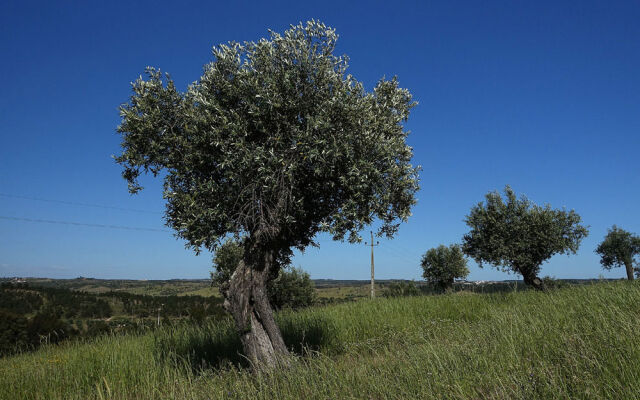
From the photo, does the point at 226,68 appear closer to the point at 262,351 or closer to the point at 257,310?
the point at 257,310

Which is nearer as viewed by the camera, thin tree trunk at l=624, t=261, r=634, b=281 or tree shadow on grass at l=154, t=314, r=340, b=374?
tree shadow on grass at l=154, t=314, r=340, b=374

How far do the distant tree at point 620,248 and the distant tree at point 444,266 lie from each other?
3729cm

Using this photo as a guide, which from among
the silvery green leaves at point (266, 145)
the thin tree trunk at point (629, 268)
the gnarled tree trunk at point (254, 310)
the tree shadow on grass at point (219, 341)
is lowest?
the tree shadow on grass at point (219, 341)

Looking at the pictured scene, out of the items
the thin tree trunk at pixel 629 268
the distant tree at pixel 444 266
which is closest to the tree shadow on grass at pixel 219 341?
the distant tree at pixel 444 266

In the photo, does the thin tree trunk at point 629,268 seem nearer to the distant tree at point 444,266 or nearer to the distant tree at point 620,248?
the distant tree at point 620,248

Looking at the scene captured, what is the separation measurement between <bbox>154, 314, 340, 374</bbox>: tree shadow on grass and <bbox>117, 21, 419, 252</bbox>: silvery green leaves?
5.85m

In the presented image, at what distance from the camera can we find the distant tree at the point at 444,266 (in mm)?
62281

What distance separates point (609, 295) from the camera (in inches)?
492

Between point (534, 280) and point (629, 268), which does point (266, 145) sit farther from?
point (629, 268)

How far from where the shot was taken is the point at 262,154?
34.3 feet

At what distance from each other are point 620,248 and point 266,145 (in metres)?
89.9

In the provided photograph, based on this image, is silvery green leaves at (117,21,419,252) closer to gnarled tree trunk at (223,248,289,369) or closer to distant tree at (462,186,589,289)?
gnarled tree trunk at (223,248,289,369)

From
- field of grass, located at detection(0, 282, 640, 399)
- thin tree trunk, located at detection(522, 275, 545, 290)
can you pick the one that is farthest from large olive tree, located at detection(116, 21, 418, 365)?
thin tree trunk, located at detection(522, 275, 545, 290)

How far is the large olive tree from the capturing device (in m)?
10.8
